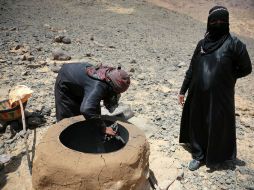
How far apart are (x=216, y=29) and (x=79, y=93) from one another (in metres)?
1.60

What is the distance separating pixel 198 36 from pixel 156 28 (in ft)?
5.77

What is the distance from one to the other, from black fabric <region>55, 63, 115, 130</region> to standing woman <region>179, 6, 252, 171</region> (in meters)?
1.13

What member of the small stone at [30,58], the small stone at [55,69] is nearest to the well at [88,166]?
the small stone at [55,69]

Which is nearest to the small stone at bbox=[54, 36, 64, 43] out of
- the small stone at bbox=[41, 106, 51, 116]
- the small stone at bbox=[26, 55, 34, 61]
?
the small stone at bbox=[26, 55, 34, 61]

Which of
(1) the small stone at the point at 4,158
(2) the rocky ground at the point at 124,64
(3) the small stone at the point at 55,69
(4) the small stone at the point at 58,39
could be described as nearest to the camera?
(1) the small stone at the point at 4,158

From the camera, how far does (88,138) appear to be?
3.11 meters

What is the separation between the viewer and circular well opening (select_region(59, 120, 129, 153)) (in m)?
2.92

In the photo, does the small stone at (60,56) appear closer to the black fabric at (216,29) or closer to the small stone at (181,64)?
the small stone at (181,64)

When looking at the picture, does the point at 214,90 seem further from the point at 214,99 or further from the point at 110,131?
the point at 110,131

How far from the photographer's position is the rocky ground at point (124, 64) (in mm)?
3723

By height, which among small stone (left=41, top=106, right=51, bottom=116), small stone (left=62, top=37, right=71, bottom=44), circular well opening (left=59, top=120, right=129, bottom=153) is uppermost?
circular well opening (left=59, top=120, right=129, bottom=153)

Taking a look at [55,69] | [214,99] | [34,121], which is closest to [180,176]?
[214,99]

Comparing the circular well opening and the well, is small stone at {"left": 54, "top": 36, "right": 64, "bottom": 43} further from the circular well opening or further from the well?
the well

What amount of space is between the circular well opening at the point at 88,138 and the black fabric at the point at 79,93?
0.47 ft
